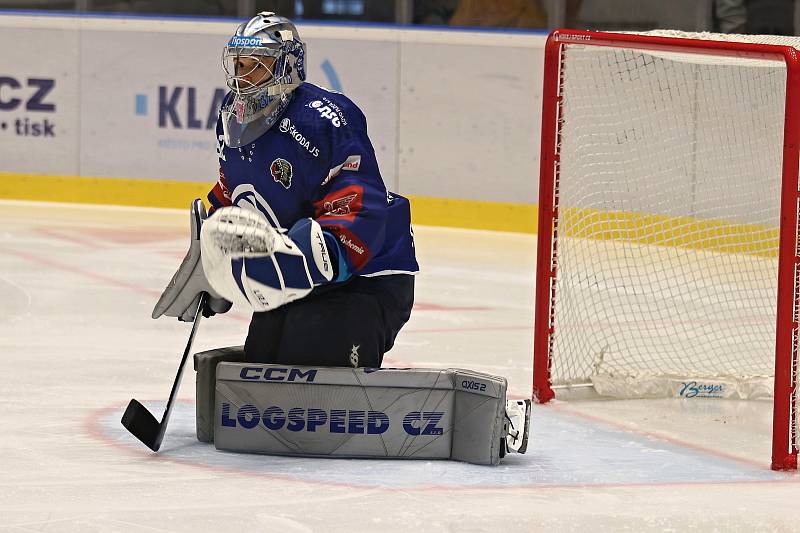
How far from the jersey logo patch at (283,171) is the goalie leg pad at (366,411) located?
1.35 ft

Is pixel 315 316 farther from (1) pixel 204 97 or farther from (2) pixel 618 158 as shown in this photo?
(1) pixel 204 97

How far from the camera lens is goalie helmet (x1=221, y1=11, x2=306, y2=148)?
3.38 metres

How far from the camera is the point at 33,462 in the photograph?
330cm

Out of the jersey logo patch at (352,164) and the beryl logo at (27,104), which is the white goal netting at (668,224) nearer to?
the jersey logo patch at (352,164)

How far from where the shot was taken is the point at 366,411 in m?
3.33

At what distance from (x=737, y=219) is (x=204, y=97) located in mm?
3595

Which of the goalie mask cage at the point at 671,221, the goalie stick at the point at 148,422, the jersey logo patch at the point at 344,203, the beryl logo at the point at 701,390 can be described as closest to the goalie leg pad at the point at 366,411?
the goalie stick at the point at 148,422

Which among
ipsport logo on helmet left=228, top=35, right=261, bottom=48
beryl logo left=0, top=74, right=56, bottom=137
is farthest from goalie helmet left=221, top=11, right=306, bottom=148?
beryl logo left=0, top=74, right=56, bottom=137

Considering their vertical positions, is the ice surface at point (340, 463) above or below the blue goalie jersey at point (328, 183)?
below

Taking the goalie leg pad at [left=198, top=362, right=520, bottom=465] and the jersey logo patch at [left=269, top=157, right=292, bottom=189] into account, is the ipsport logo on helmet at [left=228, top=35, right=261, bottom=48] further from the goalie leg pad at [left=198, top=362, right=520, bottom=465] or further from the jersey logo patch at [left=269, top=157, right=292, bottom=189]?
the goalie leg pad at [left=198, top=362, right=520, bottom=465]

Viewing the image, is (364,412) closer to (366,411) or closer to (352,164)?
(366,411)

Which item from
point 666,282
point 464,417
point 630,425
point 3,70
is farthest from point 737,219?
point 3,70

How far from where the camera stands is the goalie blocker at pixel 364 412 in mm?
3320

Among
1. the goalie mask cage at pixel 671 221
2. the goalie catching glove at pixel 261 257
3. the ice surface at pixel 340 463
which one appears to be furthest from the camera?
the goalie mask cage at pixel 671 221
